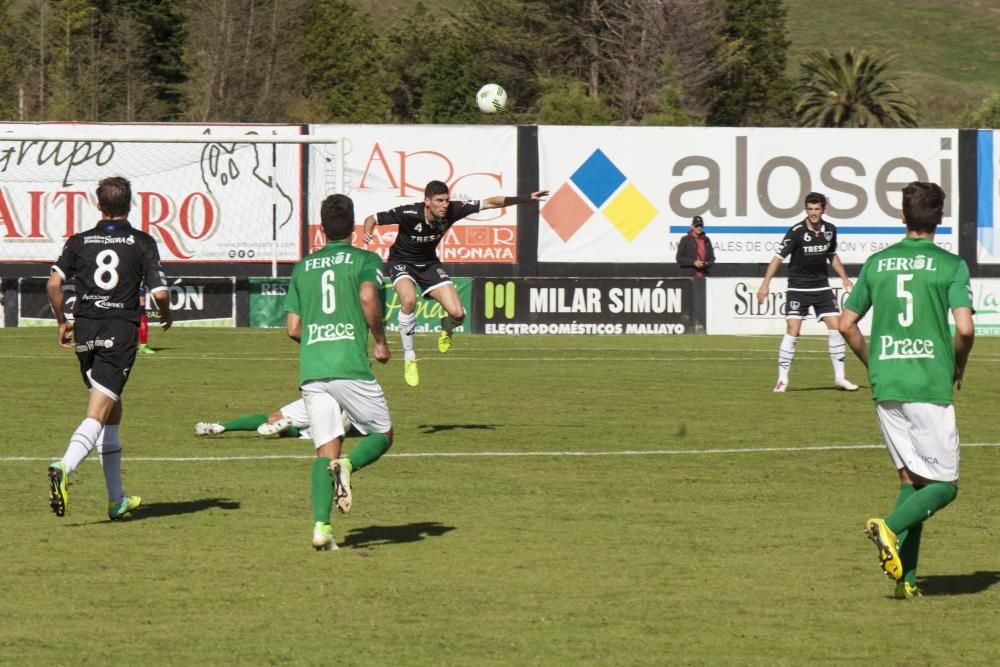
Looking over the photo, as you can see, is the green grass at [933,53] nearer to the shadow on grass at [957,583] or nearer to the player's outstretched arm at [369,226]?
the player's outstretched arm at [369,226]

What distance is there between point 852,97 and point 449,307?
94280mm

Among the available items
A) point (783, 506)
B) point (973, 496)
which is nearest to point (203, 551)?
point (783, 506)

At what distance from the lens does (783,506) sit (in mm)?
12078

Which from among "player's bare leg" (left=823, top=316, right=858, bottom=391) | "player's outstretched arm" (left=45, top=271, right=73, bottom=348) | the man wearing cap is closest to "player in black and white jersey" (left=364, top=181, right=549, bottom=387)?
"player's bare leg" (left=823, top=316, right=858, bottom=391)

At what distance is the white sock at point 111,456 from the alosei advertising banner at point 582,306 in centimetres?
2301

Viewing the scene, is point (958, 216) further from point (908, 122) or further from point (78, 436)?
point (908, 122)

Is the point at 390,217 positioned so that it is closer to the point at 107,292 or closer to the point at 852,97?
the point at 107,292

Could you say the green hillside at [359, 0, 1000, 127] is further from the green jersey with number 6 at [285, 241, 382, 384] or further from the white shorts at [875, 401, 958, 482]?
the white shorts at [875, 401, 958, 482]

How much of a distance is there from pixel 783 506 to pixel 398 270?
7.84m

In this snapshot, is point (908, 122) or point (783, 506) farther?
point (908, 122)

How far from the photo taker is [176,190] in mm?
39656

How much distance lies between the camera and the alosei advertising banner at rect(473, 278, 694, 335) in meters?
34.1

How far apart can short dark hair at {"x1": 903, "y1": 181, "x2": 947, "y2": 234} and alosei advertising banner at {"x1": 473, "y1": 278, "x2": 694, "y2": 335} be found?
25238 mm

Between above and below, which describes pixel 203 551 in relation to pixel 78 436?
below
